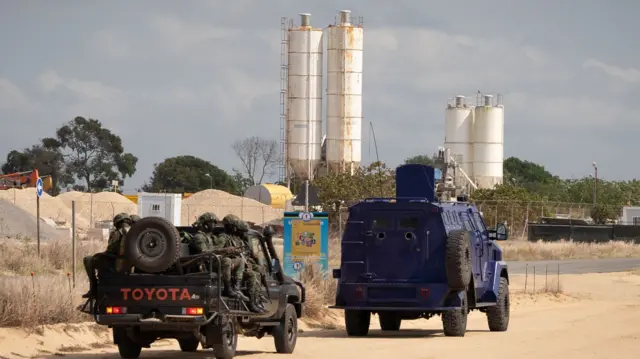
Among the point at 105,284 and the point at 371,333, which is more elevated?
the point at 105,284

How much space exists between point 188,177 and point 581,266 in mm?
82528

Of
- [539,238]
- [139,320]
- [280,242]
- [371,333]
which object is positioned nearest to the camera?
[139,320]

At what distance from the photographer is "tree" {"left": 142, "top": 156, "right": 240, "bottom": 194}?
128 meters

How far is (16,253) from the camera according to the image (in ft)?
107

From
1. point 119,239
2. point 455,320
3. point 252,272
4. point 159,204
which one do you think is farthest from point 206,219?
point 159,204

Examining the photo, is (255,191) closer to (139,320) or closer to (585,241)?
(585,241)

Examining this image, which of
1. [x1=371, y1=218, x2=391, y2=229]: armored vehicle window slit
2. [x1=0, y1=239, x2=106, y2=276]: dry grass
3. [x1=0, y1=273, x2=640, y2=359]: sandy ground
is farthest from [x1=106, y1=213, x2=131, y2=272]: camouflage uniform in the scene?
[x1=0, y1=239, x2=106, y2=276]: dry grass

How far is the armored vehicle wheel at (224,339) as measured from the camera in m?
15.1

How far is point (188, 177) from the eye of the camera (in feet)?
427

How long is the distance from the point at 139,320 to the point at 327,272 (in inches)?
516

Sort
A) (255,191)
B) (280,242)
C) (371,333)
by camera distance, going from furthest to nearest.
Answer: (255,191) → (280,242) → (371,333)

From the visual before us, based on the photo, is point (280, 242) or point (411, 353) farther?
point (280, 242)

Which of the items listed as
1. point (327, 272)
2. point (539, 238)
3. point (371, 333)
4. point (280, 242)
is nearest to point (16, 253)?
point (327, 272)

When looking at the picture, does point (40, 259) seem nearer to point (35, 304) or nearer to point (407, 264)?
point (35, 304)
